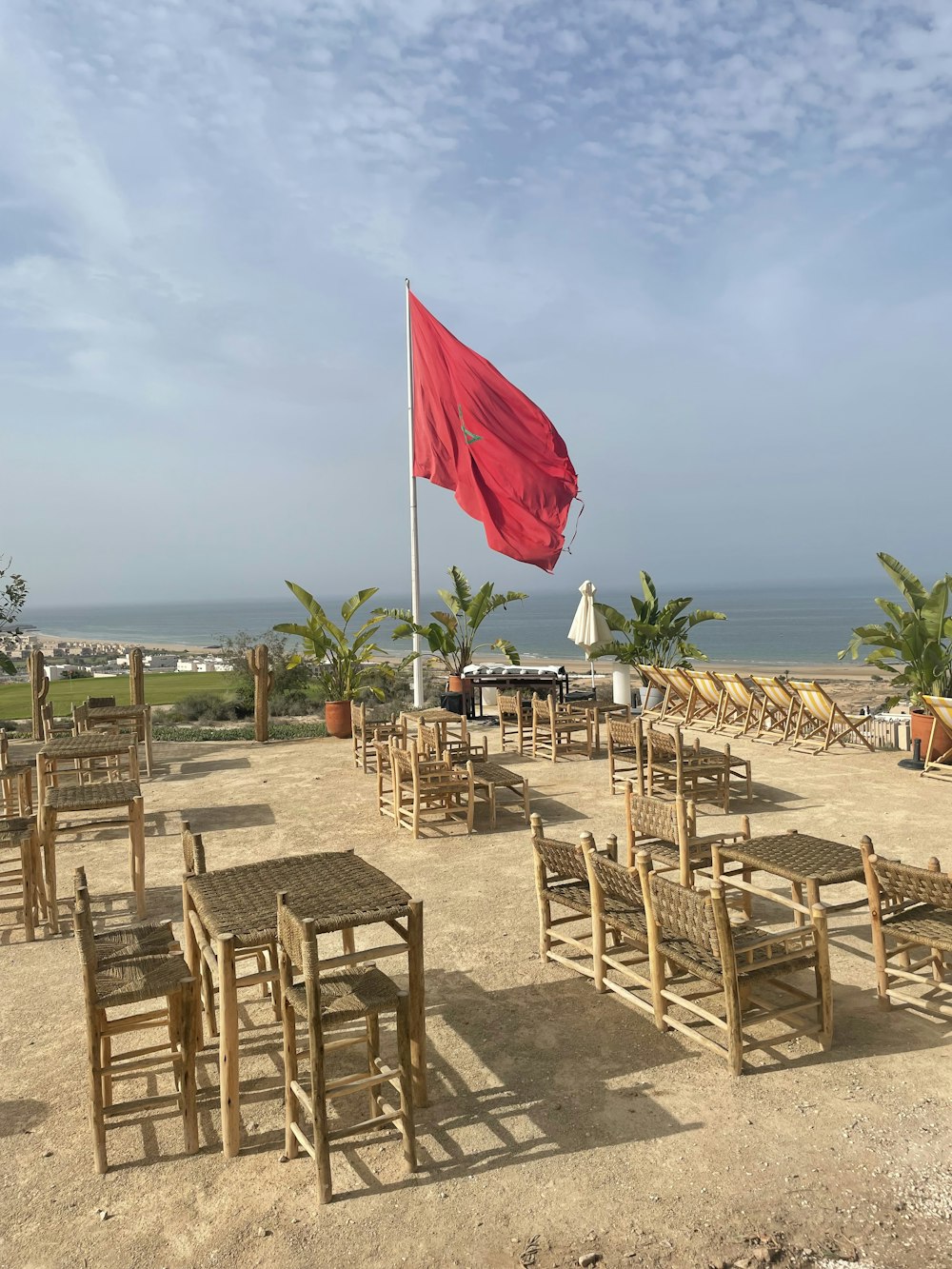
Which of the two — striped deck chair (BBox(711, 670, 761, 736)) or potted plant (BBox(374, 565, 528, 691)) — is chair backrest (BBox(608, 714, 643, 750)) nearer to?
striped deck chair (BBox(711, 670, 761, 736))

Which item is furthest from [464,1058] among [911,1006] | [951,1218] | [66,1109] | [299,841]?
[299,841]

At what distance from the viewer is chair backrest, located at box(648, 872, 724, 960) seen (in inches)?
168

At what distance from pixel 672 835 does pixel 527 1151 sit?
2.97 metres

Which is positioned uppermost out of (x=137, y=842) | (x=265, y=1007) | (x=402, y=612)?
(x=402, y=612)

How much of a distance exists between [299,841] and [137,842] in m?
2.21

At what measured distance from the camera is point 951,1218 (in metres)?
3.21

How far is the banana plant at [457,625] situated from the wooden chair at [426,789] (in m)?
7.42

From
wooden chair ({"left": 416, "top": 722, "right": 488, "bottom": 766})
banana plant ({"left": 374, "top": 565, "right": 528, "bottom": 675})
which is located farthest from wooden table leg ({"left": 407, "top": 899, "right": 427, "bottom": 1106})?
banana plant ({"left": 374, "top": 565, "right": 528, "bottom": 675})

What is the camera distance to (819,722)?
1401 cm

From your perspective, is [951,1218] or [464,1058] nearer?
[951,1218]

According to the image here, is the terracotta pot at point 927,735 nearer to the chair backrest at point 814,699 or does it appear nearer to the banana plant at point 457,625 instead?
the chair backrest at point 814,699

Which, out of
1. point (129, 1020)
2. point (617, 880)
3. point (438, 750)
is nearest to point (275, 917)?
point (129, 1020)

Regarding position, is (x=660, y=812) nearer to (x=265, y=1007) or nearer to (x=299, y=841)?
(x=265, y=1007)

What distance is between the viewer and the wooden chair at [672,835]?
6145mm
